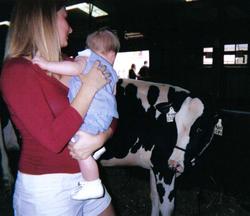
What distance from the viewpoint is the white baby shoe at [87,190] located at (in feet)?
4.07

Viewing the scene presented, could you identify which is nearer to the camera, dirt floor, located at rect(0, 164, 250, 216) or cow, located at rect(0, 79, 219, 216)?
cow, located at rect(0, 79, 219, 216)

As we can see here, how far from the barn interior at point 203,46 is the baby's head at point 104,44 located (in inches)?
98.3

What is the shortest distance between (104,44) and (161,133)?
162 cm

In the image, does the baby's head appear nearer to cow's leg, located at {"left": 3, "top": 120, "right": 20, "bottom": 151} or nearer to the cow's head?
the cow's head

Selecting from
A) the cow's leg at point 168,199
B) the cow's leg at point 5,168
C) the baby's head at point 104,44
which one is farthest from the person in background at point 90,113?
the cow's leg at point 5,168

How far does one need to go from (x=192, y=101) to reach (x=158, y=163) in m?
0.69

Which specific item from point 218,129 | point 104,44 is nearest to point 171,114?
point 218,129

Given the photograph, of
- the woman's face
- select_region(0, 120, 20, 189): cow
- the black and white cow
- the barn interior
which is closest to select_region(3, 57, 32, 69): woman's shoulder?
the woman's face

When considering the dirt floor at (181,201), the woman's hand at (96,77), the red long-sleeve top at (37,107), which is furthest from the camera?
the dirt floor at (181,201)

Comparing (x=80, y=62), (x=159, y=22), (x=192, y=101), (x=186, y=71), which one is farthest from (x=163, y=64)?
(x=80, y=62)

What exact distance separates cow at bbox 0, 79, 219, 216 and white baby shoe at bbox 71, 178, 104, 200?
1.77 metres

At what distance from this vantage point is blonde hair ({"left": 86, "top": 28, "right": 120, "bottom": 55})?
5.52ft

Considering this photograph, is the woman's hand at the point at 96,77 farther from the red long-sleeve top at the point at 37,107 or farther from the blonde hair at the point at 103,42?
the blonde hair at the point at 103,42

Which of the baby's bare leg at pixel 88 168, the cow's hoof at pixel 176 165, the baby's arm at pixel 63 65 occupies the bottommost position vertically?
the cow's hoof at pixel 176 165
